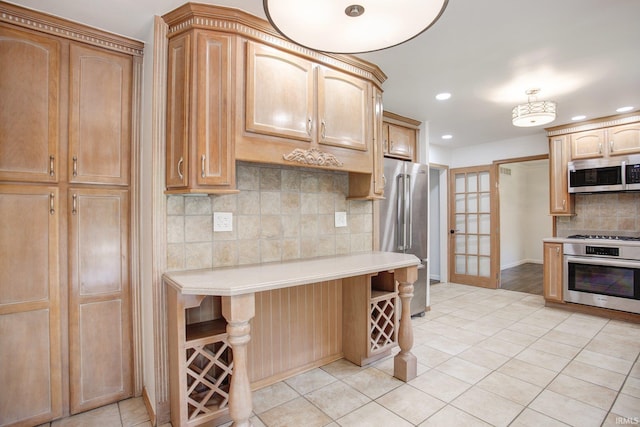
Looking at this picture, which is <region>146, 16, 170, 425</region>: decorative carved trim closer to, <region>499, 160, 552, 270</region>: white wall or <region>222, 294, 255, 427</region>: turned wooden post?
<region>222, 294, 255, 427</region>: turned wooden post

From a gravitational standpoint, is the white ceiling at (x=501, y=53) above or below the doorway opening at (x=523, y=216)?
above

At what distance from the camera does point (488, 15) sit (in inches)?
73.4

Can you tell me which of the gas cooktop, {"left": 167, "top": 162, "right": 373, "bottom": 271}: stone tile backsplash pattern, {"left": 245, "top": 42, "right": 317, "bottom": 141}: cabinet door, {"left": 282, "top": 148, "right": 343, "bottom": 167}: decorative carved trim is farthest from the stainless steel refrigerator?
the gas cooktop

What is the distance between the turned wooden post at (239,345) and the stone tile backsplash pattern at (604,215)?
475 centimetres

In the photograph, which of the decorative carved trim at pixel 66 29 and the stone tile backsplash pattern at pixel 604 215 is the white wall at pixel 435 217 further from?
the decorative carved trim at pixel 66 29

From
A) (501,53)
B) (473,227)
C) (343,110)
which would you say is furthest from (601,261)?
(343,110)

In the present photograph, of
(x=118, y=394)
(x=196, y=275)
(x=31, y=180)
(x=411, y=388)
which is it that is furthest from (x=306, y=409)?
(x=31, y=180)

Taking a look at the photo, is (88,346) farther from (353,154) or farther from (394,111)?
(394,111)

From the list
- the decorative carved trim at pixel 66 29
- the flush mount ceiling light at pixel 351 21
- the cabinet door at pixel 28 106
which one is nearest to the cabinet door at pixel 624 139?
the flush mount ceiling light at pixel 351 21

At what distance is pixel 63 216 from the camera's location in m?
1.90

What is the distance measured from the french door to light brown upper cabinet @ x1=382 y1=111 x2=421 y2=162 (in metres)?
1.97

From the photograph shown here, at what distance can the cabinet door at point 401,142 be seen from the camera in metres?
3.71

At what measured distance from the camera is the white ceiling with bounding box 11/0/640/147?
5.83ft

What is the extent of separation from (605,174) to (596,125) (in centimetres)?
65
